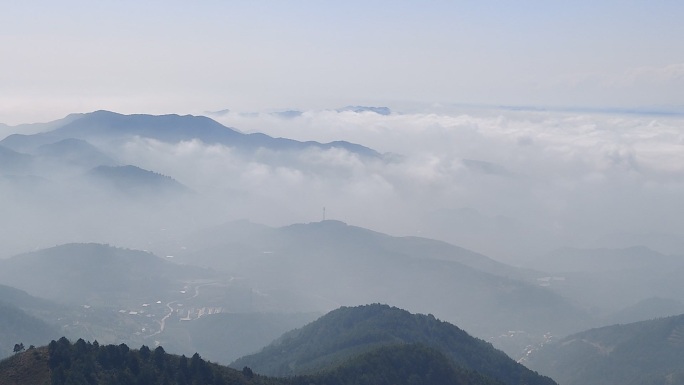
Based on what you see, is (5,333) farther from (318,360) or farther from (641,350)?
(641,350)

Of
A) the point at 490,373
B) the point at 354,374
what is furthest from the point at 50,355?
the point at 490,373

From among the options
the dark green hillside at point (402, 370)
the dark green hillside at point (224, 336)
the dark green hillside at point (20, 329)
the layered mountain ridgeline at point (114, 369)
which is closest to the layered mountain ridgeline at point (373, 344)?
the dark green hillside at point (402, 370)

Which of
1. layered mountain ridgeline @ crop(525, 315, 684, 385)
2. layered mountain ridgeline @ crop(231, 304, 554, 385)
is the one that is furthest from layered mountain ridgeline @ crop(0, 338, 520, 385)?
layered mountain ridgeline @ crop(525, 315, 684, 385)

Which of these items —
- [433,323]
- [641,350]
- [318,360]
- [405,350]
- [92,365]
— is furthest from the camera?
[641,350]

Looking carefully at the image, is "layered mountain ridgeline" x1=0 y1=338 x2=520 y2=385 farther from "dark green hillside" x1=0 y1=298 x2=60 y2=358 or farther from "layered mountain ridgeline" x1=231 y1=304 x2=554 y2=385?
"dark green hillside" x1=0 y1=298 x2=60 y2=358

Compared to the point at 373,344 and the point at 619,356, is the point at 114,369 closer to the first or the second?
the point at 373,344

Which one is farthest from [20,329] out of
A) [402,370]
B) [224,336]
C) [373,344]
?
[402,370]
